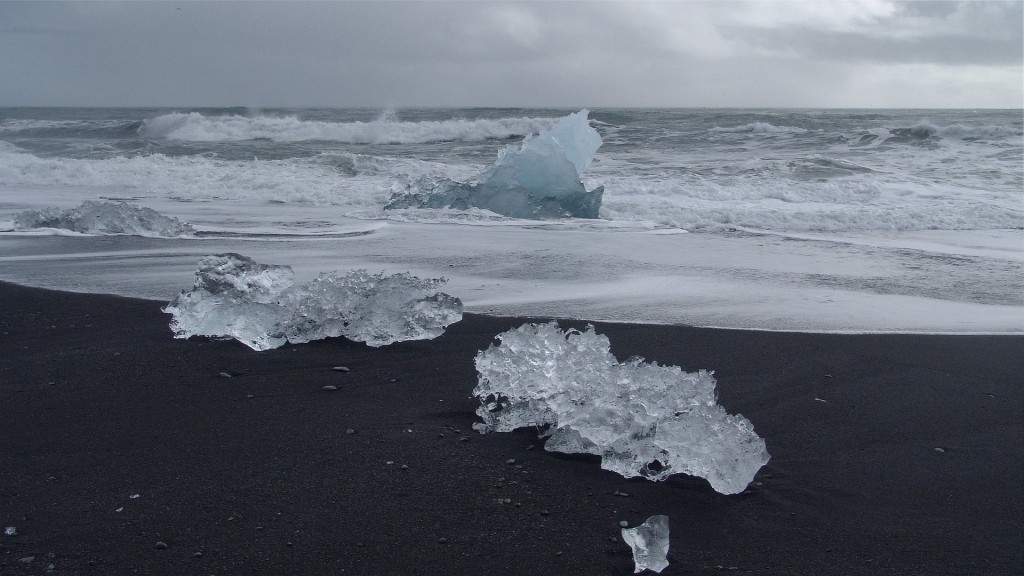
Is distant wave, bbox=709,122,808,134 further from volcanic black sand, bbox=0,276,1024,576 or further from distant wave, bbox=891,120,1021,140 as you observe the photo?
volcanic black sand, bbox=0,276,1024,576

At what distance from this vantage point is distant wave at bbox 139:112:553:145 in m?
23.7

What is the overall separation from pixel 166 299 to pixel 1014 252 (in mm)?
6690

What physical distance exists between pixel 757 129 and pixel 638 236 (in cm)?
1666

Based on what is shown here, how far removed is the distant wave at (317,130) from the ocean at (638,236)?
7.68m

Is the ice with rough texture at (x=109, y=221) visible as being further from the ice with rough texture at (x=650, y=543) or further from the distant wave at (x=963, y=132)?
the distant wave at (x=963, y=132)

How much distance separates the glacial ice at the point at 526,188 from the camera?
8438mm

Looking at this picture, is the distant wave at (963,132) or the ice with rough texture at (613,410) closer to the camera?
the ice with rough texture at (613,410)

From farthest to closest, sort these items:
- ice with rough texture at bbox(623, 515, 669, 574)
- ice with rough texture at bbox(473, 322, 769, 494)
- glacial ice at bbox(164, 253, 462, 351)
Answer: glacial ice at bbox(164, 253, 462, 351) < ice with rough texture at bbox(473, 322, 769, 494) < ice with rough texture at bbox(623, 515, 669, 574)

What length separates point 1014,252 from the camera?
6.53 metres

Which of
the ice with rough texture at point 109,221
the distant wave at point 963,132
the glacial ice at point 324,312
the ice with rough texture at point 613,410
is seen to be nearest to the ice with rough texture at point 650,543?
the ice with rough texture at point 613,410

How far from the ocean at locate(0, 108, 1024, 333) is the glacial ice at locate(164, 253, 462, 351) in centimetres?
71

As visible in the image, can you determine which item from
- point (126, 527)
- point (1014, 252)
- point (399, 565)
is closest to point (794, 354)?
point (399, 565)

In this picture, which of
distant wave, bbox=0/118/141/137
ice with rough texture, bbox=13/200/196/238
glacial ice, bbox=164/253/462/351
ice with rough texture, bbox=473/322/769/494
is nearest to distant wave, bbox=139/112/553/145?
distant wave, bbox=0/118/141/137

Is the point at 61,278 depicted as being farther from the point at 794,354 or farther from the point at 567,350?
the point at 794,354
